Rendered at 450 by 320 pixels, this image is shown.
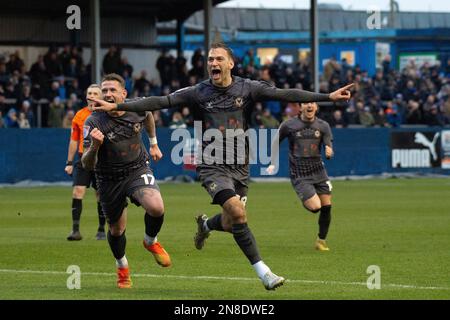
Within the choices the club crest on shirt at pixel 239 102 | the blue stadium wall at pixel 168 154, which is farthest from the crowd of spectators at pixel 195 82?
the club crest on shirt at pixel 239 102

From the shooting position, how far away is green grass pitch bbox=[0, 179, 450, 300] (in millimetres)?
12148

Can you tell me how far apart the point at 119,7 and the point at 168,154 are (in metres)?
12.4

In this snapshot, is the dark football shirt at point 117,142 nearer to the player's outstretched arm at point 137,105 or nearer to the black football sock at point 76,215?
the player's outstretched arm at point 137,105

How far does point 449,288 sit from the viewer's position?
483 inches

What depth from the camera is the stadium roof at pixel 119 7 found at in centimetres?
4434

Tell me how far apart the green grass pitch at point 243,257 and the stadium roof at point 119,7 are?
651 inches

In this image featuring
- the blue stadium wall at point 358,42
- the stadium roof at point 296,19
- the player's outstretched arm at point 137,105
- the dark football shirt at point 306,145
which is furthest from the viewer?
the stadium roof at point 296,19

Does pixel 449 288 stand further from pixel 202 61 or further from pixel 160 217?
pixel 202 61

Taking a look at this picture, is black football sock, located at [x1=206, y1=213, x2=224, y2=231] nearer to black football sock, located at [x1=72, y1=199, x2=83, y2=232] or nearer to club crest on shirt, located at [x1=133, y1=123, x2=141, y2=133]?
club crest on shirt, located at [x1=133, y1=123, x2=141, y2=133]

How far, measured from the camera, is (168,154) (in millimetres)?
36000

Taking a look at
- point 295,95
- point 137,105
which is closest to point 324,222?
point 295,95

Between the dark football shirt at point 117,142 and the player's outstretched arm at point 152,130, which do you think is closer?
the dark football shirt at point 117,142

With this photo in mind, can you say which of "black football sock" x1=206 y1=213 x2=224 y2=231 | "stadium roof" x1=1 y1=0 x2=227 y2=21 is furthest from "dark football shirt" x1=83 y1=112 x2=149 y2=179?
"stadium roof" x1=1 y1=0 x2=227 y2=21
